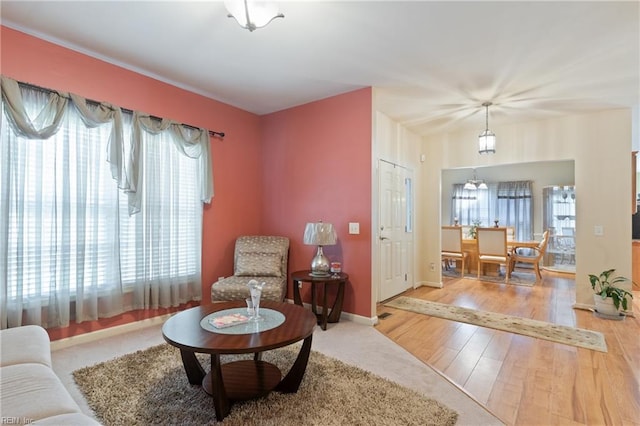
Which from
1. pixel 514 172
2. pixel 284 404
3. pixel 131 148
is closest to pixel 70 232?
pixel 131 148

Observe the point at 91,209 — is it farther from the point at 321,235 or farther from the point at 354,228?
the point at 354,228

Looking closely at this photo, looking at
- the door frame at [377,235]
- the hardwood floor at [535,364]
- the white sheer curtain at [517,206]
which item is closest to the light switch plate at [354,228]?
the door frame at [377,235]

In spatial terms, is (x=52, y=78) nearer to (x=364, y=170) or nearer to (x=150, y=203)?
(x=150, y=203)

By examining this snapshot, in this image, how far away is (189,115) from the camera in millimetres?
3611

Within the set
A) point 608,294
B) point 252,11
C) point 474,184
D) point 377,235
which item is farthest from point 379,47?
point 474,184

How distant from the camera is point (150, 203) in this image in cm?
323

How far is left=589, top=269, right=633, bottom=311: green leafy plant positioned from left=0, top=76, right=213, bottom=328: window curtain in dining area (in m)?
4.79

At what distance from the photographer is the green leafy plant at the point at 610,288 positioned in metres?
3.72

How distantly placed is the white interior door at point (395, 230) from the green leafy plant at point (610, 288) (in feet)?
7.49

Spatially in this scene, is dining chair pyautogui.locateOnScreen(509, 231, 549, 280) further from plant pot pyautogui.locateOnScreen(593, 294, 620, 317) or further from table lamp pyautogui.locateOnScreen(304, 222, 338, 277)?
table lamp pyautogui.locateOnScreen(304, 222, 338, 277)

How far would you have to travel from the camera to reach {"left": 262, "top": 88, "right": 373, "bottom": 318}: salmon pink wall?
3549mm

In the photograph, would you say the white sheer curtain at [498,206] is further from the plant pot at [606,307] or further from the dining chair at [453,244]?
the plant pot at [606,307]

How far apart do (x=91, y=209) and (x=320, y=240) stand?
6.99 feet

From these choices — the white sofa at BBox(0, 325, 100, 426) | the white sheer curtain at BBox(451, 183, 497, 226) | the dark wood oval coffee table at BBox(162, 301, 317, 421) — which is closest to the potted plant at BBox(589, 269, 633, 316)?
the dark wood oval coffee table at BBox(162, 301, 317, 421)
